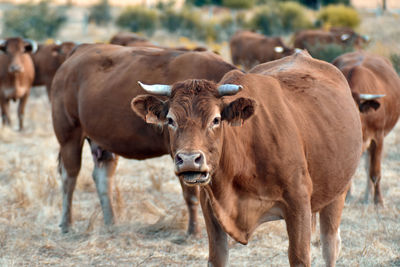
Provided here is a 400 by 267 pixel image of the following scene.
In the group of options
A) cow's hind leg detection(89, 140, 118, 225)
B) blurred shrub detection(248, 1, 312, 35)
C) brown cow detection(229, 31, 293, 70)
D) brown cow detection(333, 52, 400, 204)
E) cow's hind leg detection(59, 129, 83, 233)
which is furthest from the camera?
blurred shrub detection(248, 1, 312, 35)

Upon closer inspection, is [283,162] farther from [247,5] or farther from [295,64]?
[247,5]

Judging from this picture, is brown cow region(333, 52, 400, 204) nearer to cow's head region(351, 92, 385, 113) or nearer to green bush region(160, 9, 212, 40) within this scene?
cow's head region(351, 92, 385, 113)

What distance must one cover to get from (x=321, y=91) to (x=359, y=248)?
188cm

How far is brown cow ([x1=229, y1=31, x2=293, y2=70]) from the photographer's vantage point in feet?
58.4

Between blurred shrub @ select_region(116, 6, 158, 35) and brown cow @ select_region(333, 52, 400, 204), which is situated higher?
brown cow @ select_region(333, 52, 400, 204)

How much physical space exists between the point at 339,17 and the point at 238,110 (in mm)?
32247

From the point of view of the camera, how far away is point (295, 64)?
4.96 metres

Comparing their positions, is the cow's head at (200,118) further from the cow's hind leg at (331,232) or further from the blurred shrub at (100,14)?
the blurred shrub at (100,14)

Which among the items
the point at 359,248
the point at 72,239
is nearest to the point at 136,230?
the point at 72,239

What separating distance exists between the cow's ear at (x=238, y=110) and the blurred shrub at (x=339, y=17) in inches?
1223

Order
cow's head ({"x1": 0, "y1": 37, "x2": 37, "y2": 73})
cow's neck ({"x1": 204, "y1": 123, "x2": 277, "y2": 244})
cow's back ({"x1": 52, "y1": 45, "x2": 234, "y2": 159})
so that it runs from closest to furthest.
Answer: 1. cow's neck ({"x1": 204, "y1": 123, "x2": 277, "y2": 244})
2. cow's back ({"x1": 52, "y1": 45, "x2": 234, "y2": 159})
3. cow's head ({"x1": 0, "y1": 37, "x2": 37, "y2": 73})

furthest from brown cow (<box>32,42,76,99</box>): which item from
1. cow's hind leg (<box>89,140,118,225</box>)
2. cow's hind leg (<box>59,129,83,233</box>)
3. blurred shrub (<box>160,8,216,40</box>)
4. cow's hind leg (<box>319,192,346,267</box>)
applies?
blurred shrub (<box>160,8,216,40</box>)

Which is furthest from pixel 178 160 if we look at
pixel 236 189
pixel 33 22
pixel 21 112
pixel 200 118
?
pixel 33 22

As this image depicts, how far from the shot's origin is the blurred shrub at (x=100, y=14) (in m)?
43.2
